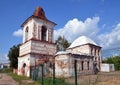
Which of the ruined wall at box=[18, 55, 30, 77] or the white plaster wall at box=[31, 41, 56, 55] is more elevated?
the white plaster wall at box=[31, 41, 56, 55]

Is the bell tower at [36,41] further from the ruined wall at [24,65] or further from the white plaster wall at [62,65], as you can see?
the white plaster wall at [62,65]

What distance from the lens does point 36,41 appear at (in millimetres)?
29250

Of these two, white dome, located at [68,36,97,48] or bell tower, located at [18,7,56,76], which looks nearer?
bell tower, located at [18,7,56,76]

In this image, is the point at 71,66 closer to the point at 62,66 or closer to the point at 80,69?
the point at 62,66

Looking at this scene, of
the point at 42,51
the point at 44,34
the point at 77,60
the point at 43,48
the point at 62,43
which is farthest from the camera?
the point at 62,43

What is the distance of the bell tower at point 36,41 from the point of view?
2874 cm

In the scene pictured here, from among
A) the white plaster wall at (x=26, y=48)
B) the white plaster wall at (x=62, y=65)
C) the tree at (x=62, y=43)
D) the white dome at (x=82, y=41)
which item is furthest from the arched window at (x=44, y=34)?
the tree at (x=62, y=43)

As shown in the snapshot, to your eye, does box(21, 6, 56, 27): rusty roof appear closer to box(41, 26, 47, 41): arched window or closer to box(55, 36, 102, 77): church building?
box(41, 26, 47, 41): arched window

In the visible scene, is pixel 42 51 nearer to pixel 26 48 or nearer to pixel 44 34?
pixel 26 48

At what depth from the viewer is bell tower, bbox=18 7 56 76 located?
28736 millimetres

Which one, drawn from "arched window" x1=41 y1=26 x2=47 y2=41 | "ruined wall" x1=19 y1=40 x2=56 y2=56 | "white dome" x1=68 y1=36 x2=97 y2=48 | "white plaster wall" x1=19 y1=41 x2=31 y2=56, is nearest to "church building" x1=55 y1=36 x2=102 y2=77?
"white dome" x1=68 y1=36 x2=97 y2=48

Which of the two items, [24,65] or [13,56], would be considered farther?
[13,56]

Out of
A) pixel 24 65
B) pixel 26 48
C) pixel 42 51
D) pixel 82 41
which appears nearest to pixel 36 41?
pixel 42 51

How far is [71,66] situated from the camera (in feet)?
97.1
